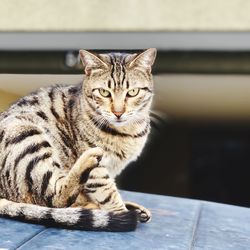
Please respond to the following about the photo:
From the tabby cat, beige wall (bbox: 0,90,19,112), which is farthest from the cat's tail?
beige wall (bbox: 0,90,19,112)

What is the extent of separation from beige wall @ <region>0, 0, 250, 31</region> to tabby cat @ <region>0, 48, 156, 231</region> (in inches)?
61.0

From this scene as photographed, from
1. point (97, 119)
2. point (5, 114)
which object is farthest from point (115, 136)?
point (5, 114)

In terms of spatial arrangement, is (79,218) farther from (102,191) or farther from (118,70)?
(118,70)

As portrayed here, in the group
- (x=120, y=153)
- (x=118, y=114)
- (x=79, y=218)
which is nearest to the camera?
(x=79, y=218)

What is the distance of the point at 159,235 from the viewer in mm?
1541

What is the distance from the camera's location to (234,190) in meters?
4.49

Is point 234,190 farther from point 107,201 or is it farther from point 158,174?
point 107,201

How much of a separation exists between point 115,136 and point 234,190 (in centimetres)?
293

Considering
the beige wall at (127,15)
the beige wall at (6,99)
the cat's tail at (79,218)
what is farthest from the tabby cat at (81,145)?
the beige wall at (127,15)

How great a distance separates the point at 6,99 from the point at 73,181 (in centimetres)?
62

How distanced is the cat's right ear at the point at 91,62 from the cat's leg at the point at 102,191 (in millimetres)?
350

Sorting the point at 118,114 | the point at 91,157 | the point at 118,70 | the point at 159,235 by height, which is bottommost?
the point at 159,235

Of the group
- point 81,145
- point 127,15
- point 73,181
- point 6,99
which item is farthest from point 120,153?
point 127,15

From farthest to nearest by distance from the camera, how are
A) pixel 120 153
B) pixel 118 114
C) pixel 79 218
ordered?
pixel 120 153 < pixel 118 114 < pixel 79 218
